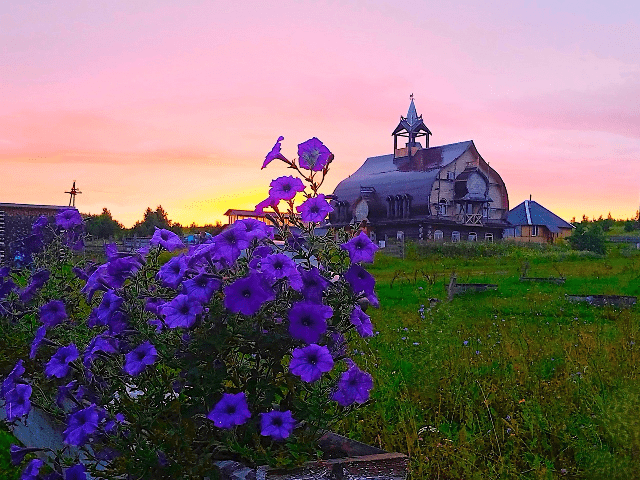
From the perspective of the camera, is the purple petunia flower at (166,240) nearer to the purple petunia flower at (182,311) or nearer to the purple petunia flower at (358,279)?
the purple petunia flower at (182,311)

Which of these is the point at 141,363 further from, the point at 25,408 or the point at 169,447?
the point at 25,408

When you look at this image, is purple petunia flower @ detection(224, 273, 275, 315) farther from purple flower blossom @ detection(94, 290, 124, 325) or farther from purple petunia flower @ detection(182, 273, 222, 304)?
purple flower blossom @ detection(94, 290, 124, 325)

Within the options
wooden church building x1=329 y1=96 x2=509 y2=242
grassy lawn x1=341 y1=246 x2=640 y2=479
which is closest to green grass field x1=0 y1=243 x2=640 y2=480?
grassy lawn x1=341 y1=246 x2=640 y2=479

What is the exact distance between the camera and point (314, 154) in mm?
2705

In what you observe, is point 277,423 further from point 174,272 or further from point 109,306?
point 109,306

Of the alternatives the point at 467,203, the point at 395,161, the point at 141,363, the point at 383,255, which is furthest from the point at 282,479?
the point at 395,161

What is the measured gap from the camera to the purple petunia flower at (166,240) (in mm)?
2945

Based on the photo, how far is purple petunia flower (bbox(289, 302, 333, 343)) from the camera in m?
2.36

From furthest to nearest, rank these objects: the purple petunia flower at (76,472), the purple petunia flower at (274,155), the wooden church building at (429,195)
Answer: the wooden church building at (429,195), the purple petunia flower at (76,472), the purple petunia flower at (274,155)

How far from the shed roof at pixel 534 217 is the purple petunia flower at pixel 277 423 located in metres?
51.3

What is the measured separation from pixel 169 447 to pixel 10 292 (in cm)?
288

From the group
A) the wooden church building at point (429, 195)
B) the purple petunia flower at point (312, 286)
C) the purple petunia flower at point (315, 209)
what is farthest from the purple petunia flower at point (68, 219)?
the wooden church building at point (429, 195)

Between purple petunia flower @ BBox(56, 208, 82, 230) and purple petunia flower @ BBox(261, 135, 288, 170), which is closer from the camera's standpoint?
purple petunia flower @ BBox(261, 135, 288, 170)

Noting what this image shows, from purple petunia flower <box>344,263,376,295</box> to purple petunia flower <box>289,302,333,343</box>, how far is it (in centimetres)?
20
